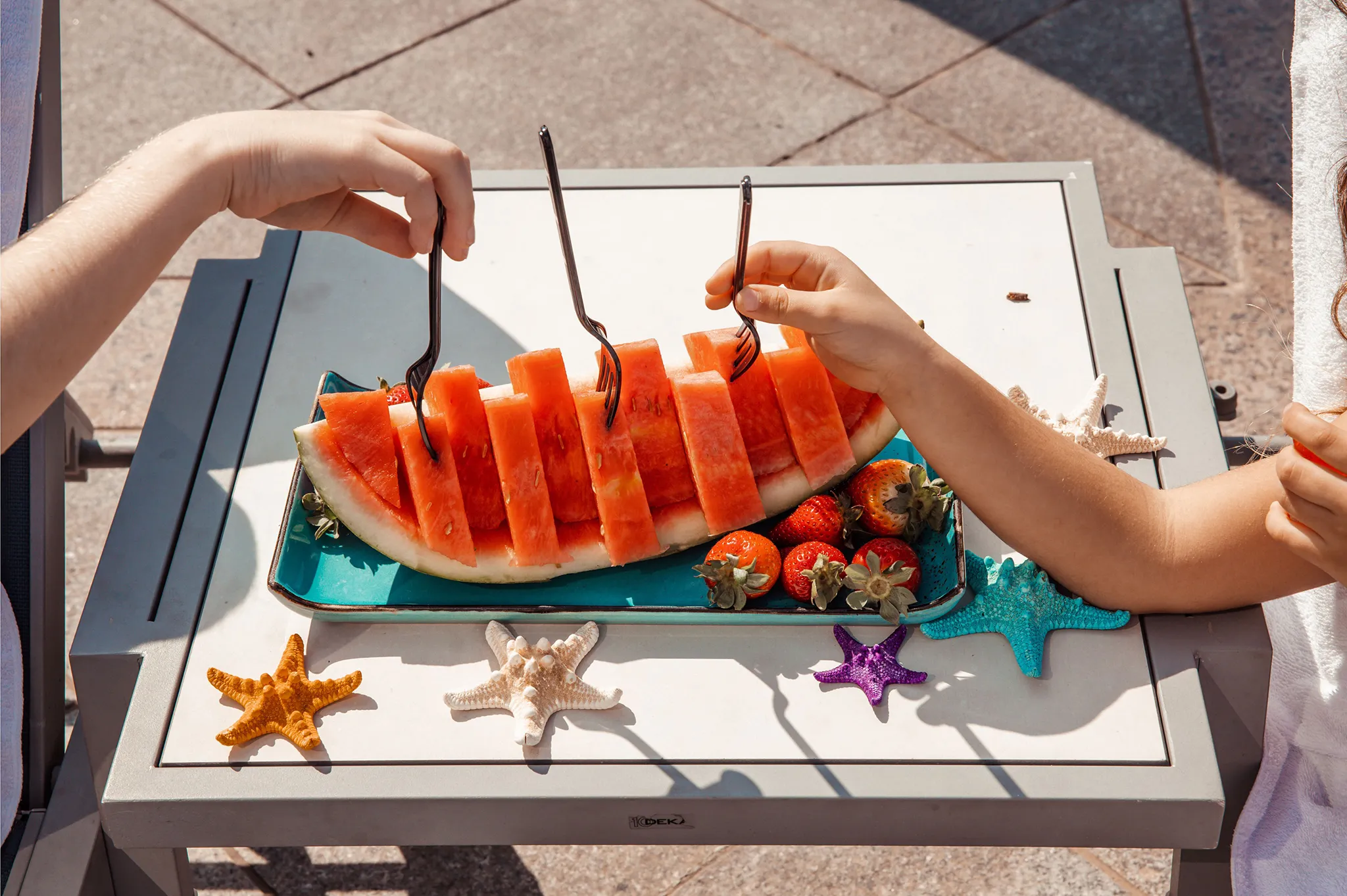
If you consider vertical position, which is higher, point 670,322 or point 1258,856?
point 670,322

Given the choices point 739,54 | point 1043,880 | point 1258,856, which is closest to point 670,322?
point 1258,856

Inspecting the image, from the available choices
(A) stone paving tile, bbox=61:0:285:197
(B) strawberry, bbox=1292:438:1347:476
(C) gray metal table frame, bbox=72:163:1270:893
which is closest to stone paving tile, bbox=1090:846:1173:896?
(C) gray metal table frame, bbox=72:163:1270:893

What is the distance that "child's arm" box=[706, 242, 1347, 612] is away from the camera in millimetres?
1519

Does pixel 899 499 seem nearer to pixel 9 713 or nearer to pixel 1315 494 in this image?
pixel 1315 494

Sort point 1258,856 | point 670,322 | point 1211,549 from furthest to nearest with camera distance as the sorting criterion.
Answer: point 670,322, point 1258,856, point 1211,549

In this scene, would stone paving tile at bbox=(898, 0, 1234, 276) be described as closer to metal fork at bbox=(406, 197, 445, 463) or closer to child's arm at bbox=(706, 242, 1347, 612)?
child's arm at bbox=(706, 242, 1347, 612)

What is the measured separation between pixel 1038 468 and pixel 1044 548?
0.11 m

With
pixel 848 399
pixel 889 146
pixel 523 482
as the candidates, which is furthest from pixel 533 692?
pixel 889 146

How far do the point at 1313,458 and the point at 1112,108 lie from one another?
9.38ft

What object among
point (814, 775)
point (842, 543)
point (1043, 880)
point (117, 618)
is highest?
point (117, 618)

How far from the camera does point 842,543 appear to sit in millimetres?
1625

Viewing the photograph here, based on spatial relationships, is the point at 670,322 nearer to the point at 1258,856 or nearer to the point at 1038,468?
the point at 1038,468

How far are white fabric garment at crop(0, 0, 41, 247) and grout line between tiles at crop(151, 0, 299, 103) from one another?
211 centimetres

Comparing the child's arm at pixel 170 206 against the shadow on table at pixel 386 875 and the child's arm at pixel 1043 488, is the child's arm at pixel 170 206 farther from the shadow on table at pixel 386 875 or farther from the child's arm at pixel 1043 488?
the shadow on table at pixel 386 875
